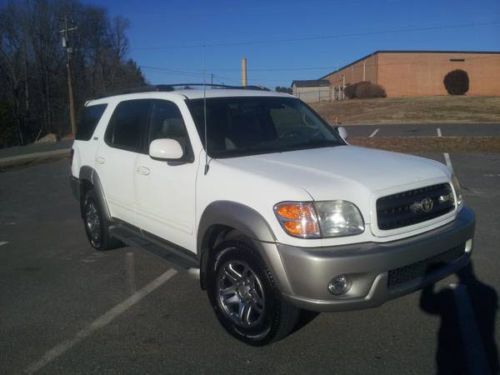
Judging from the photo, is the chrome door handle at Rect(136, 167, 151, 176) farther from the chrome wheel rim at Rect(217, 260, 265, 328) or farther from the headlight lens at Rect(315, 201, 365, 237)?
the headlight lens at Rect(315, 201, 365, 237)

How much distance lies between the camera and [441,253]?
3451mm

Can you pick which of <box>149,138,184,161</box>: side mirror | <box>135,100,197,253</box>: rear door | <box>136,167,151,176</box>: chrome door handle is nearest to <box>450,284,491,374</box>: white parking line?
<box>135,100,197,253</box>: rear door

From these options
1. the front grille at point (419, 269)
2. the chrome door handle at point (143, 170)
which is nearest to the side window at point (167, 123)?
the chrome door handle at point (143, 170)

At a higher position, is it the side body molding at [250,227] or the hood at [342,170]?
the hood at [342,170]

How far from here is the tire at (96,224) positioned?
5676mm

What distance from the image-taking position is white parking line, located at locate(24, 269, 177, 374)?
3416mm

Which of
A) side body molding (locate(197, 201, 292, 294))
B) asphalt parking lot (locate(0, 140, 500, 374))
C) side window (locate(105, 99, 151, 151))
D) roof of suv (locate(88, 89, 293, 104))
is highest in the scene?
roof of suv (locate(88, 89, 293, 104))

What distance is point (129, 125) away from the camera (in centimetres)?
516

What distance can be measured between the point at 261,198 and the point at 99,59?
208ft

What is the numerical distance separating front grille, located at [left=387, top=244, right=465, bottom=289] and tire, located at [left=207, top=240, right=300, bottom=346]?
719mm

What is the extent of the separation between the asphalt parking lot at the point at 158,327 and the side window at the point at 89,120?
1.53 m

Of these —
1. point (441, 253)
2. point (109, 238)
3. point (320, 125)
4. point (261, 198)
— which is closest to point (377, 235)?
point (441, 253)

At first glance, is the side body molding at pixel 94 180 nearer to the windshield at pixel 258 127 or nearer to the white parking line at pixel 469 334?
the windshield at pixel 258 127

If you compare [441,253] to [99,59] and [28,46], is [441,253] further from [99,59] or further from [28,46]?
[99,59]
